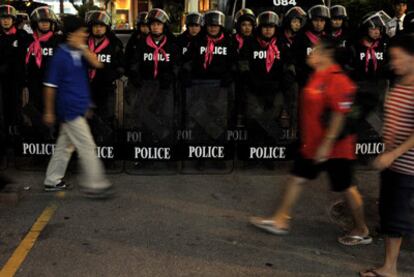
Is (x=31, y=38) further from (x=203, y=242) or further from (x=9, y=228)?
(x=203, y=242)

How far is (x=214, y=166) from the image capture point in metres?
7.42

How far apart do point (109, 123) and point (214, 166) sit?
4.74ft

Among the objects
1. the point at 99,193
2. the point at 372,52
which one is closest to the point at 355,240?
the point at 99,193

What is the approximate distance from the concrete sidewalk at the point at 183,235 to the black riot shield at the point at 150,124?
0.47 metres

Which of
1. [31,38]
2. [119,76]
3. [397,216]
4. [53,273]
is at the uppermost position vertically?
[31,38]

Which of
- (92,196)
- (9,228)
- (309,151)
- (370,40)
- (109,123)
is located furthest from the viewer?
(370,40)

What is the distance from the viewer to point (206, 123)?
23.2 feet

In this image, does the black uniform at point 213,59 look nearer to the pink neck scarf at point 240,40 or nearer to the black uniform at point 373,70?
the pink neck scarf at point 240,40

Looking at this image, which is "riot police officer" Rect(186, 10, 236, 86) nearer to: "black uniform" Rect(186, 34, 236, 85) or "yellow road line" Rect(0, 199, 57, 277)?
"black uniform" Rect(186, 34, 236, 85)

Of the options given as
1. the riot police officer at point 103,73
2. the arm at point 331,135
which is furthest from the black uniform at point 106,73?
the arm at point 331,135

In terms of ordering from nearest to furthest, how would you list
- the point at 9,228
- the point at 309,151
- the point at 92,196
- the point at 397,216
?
1. the point at 397,216
2. the point at 309,151
3. the point at 9,228
4. the point at 92,196

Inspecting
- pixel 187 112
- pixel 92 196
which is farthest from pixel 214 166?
pixel 92 196

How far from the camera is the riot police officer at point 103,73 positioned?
700 centimetres

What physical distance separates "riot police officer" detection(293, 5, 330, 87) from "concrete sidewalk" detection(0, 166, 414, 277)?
1.70 metres
